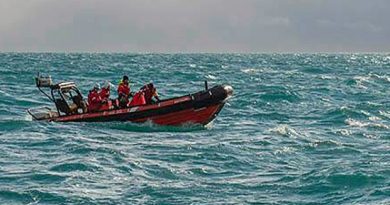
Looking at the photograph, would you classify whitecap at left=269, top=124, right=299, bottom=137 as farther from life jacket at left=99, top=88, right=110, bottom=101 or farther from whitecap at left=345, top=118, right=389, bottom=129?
life jacket at left=99, top=88, right=110, bottom=101

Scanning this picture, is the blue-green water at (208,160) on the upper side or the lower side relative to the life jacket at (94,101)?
lower

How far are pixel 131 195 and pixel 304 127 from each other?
43.5 ft

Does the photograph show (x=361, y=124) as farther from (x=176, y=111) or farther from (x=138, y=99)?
(x=138, y=99)

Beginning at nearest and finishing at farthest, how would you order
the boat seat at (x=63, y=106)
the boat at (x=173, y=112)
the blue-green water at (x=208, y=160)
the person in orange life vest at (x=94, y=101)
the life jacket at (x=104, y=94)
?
1. the blue-green water at (x=208, y=160)
2. the boat at (x=173, y=112)
3. the person in orange life vest at (x=94, y=101)
4. the life jacket at (x=104, y=94)
5. the boat seat at (x=63, y=106)

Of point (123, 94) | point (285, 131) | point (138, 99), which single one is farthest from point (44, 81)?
point (285, 131)

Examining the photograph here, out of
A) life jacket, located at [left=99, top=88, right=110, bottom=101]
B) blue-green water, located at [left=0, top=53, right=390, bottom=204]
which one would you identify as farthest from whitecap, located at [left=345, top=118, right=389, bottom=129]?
life jacket, located at [left=99, top=88, right=110, bottom=101]

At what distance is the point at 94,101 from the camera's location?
2767cm

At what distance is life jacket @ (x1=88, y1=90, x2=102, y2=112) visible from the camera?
27578 mm

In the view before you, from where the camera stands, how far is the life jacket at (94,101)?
2758cm

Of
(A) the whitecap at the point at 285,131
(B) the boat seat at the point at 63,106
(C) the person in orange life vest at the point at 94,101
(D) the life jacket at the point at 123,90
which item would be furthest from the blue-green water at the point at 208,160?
(D) the life jacket at the point at 123,90

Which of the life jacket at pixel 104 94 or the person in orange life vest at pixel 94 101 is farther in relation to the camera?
the life jacket at pixel 104 94

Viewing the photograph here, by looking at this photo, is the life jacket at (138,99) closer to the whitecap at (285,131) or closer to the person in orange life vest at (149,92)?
the person in orange life vest at (149,92)

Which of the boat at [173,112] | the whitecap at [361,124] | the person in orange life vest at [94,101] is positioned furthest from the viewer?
the person in orange life vest at [94,101]

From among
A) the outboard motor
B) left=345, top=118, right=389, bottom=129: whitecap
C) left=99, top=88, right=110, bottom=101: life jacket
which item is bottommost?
left=345, top=118, right=389, bottom=129: whitecap
